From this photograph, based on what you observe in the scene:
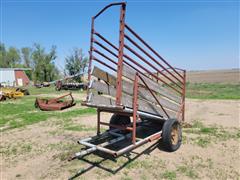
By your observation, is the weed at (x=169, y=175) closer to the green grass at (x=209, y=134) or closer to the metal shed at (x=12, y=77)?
the green grass at (x=209, y=134)

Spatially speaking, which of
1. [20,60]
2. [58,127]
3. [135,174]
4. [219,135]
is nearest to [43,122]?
[58,127]

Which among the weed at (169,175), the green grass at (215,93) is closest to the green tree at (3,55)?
the green grass at (215,93)

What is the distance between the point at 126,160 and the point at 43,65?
37.0 m

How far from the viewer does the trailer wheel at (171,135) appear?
4.03 meters

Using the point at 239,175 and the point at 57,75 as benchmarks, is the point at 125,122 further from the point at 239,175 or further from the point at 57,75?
the point at 57,75

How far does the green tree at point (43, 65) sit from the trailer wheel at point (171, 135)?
36515mm

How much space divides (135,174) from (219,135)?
3.10 meters

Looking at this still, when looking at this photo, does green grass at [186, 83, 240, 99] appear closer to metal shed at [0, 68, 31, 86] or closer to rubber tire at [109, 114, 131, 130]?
rubber tire at [109, 114, 131, 130]

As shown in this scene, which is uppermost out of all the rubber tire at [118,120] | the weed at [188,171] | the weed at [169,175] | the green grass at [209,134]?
the rubber tire at [118,120]

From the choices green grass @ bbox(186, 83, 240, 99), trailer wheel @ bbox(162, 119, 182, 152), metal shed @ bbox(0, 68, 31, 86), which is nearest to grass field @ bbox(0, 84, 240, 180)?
trailer wheel @ bbox(162, 119, 182, 152)

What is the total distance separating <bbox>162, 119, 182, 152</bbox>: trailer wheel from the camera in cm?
403

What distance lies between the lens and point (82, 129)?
612 cm

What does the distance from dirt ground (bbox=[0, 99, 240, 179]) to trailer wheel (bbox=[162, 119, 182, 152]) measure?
130 millimetres

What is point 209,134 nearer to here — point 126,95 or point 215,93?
point 126,95
